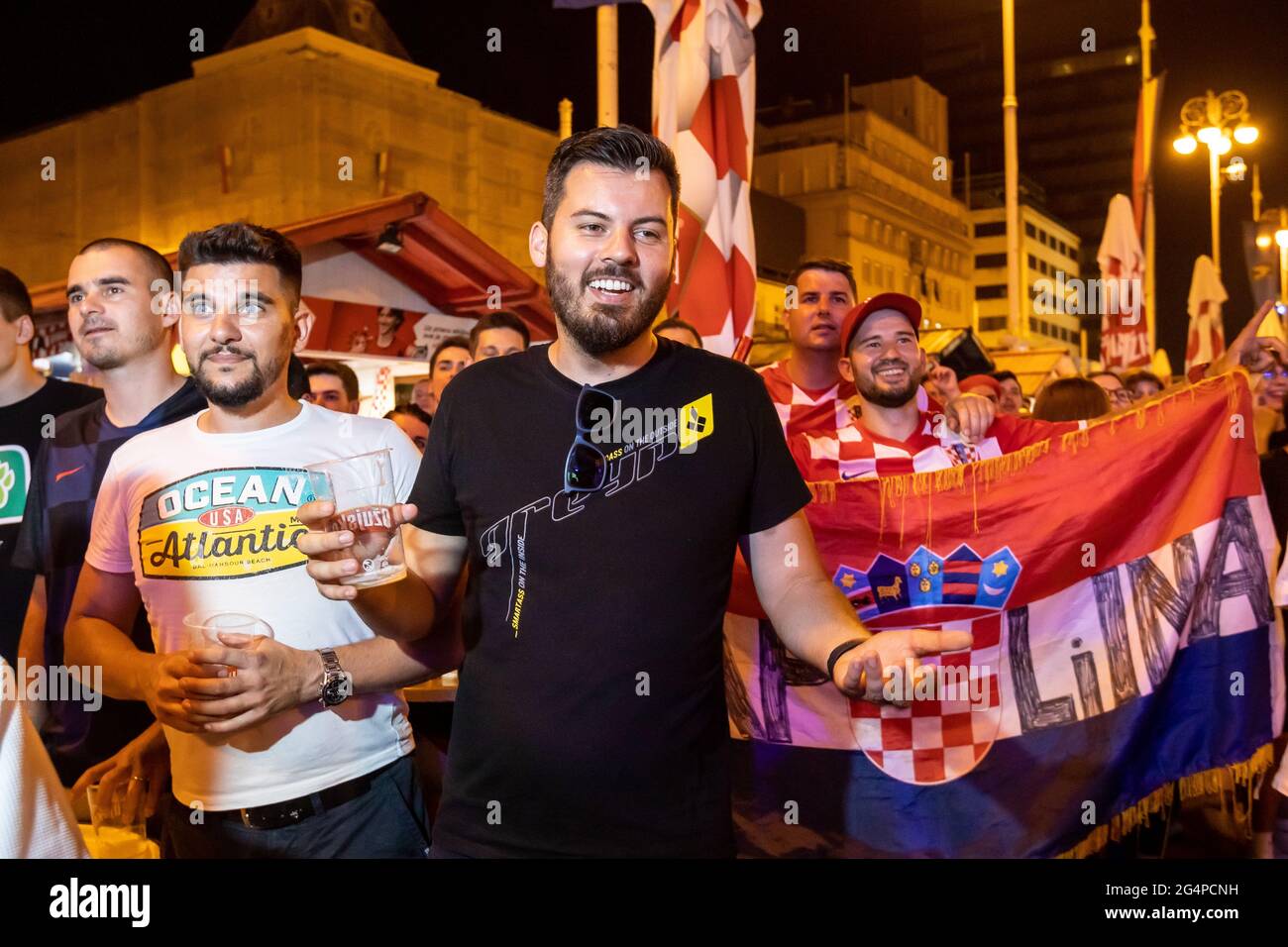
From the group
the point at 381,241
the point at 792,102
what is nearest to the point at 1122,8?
the point at 792,102

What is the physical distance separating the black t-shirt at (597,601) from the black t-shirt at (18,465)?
179 cm

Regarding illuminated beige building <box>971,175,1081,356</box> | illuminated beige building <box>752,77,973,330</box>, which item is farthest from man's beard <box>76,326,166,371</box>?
illuminated beige building <box>971,175,1081,356</box>

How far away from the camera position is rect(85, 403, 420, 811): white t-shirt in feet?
8.25

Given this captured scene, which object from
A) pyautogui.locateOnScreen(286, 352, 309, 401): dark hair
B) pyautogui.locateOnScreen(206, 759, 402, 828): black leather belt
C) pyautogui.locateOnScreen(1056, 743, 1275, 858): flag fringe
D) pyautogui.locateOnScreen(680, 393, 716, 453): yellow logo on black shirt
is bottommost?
pyautogui.locateOnScreen(1056, 743, 1275, 858): flag fringe

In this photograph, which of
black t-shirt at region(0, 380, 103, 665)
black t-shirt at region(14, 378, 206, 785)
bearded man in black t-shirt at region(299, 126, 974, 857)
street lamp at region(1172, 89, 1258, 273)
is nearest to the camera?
bearded man in black t-shirt at region(299, 126, 974, 857)

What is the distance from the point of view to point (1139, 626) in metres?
3.70

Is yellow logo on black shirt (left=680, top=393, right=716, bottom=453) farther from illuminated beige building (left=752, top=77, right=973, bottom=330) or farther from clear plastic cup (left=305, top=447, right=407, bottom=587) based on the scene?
illuminated beige building (left=752, top=77, right=973, bottom=330)

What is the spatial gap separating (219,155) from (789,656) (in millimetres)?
23576

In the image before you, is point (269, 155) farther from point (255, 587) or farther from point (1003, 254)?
point (1003, 254)

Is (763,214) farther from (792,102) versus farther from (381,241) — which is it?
(381,241)

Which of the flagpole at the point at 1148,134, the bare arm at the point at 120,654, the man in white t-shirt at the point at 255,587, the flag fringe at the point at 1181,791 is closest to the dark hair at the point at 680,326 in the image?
the man in white t-shirt at the point at 255,587

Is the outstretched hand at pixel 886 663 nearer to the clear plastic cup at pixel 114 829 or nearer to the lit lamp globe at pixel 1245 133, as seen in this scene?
the clear plastic cup at pixel 114 829

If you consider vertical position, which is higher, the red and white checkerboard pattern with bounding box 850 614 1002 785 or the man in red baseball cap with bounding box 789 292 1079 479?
the man in red baseball cap with bounding box 789 292 1079 479

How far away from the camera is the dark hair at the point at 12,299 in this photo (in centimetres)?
376
